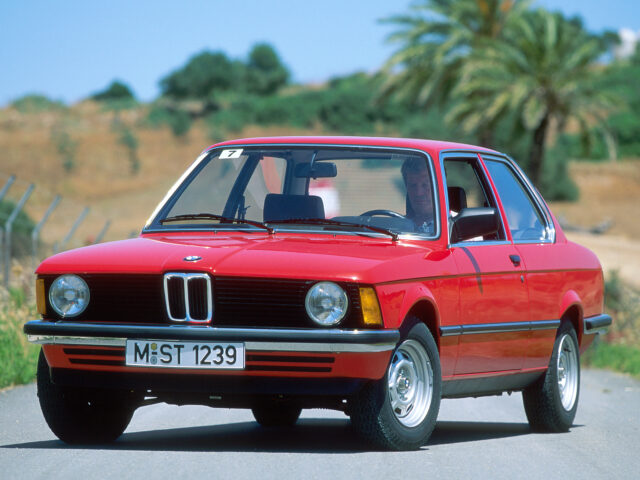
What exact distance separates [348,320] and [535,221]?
313 centimetres

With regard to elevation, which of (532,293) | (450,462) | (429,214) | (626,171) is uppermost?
(429,214)

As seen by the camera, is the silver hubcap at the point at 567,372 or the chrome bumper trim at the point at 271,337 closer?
the chrome bumper trim at the point at 271,337

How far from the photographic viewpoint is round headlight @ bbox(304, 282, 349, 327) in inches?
251

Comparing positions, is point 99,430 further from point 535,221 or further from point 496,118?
point 496,118

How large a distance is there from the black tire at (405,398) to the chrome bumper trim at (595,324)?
250cm

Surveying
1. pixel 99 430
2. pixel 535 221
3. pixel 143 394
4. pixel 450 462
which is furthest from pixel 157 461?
pixel 535 221

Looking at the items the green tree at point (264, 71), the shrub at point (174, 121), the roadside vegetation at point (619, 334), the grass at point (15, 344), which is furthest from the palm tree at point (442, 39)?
the green tree at point (264, 71)

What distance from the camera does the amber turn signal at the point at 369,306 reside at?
20.9 ft

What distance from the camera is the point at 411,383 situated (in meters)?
6.91

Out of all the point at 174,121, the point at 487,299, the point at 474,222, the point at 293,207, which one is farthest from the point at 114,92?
the point at 474,222

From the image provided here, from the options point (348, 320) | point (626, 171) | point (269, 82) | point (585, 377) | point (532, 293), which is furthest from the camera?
point (269, 82)

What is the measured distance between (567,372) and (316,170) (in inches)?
97.6

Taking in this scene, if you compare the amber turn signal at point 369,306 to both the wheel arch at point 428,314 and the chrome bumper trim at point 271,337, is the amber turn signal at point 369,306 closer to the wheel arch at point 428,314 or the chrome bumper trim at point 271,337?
the chrome bumper trim at point 271,337

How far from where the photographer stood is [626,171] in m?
78.4
